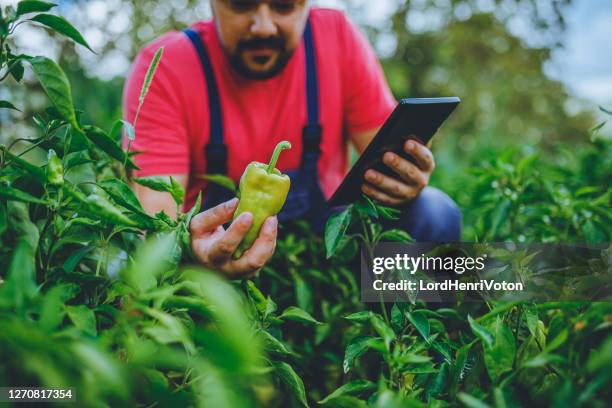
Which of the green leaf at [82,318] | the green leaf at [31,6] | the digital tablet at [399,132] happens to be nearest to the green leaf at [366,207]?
the digital tablet at [399,132]

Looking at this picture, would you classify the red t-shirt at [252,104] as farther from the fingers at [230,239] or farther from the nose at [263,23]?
the fingers at [230,239]

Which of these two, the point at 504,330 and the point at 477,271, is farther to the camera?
the point at 477,271

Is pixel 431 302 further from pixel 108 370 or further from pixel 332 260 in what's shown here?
pixel 108 370

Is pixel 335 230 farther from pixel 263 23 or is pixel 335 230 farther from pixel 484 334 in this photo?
pixel 263 23

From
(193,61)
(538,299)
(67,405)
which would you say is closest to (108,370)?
(67,405)

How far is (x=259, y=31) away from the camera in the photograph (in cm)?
168

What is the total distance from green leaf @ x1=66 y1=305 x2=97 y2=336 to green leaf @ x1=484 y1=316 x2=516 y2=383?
0.63 m

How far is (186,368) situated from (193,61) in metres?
1.36

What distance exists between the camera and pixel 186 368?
33.2 inches

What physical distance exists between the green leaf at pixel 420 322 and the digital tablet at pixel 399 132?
42 centimetres

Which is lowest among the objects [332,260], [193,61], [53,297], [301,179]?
[53,297]

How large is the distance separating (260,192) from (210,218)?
0.12m

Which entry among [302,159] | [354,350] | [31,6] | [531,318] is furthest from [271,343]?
[302,159]

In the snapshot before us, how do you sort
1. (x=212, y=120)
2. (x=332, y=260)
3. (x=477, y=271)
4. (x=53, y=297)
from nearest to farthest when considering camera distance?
1. (x=53, y=297)
2. (x=477, y=271)
3. (x=332, y=260)
4. (x=212, y=120)
